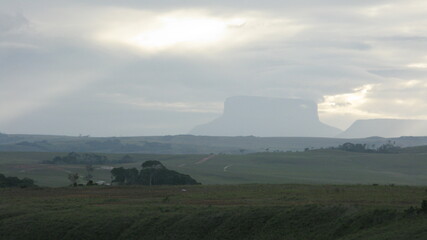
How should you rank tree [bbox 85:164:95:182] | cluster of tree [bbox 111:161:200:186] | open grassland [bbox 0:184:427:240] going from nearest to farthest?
open grassland [bbox 0:184:427:240] → cluster of tree [bbox 111:161:200:186] → tree [bbox 85:164:95:182]

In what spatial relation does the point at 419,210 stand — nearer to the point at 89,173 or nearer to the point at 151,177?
the point at 151,177

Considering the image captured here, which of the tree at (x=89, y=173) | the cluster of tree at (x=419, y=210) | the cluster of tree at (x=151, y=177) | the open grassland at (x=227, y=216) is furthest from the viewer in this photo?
the tree at (x=89, y=173)

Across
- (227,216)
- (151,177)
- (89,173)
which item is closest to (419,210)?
(227,216)

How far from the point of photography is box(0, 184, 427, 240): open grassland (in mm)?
42169

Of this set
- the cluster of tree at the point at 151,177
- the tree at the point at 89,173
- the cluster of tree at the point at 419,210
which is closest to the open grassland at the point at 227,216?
the cluster of tree at the point at 419,210

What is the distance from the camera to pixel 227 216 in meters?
48.3

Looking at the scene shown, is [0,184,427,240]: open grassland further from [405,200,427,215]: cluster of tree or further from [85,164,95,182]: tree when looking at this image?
[85,164,95,182]: tree

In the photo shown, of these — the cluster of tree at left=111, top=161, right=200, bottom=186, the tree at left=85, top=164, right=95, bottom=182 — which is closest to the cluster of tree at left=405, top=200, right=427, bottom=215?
the cluster of tree at left=111, top=161, right=200, bottom=186

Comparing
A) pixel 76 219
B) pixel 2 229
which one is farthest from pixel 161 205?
pixel 2 229

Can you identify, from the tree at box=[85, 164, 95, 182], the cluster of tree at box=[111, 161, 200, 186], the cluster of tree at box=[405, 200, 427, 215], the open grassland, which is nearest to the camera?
the cluster of tree at box=[405, 200, 427, 215]

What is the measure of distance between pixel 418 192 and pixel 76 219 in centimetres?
3287

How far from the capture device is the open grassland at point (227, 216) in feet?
138

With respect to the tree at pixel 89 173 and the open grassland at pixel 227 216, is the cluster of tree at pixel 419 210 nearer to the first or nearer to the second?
the open grassland at pixel 227 216

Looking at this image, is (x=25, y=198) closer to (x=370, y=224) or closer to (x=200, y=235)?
(x=200, y=235)
